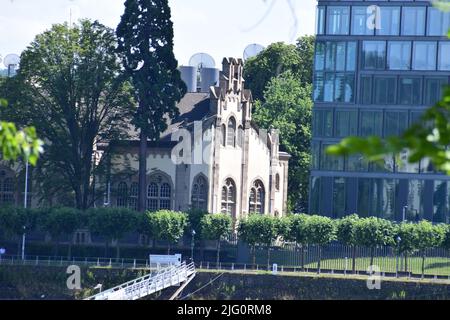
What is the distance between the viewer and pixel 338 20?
9038 centimetres

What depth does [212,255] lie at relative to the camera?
88125mm

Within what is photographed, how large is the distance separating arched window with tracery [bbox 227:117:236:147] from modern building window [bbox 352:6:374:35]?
464 inches

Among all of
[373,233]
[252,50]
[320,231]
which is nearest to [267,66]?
[252,50]

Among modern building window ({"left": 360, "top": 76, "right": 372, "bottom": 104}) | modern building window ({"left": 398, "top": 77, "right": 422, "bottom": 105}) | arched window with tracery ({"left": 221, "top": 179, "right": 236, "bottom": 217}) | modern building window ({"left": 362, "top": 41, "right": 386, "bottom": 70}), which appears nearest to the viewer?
modern building window ({"left": 398, "top": 77, "right": 422, "bottom": 105})

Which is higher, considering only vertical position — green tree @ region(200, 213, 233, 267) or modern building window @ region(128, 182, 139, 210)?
modern building window @ region(128, 182, 139, 210)

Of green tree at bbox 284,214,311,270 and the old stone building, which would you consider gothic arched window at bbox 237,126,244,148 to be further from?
green tree at bbox 284,214,311,270

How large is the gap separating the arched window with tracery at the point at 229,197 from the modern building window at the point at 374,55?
13.6 meters

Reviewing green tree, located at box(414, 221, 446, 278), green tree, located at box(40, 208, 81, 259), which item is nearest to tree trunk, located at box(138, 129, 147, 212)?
green tree, located at box(40, 208, 81, 259)

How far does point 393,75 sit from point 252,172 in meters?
14.3

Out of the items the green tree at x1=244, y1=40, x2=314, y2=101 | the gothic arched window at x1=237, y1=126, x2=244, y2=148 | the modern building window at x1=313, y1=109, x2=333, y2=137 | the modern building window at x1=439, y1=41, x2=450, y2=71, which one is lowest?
the gothic arched window at x1=237, y1=126, x2=244, y2=148

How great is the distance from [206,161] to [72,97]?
10396mm

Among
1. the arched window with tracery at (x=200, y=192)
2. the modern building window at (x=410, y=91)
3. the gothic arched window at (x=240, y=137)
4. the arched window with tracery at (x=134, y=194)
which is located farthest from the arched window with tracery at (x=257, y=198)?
the modern building window at (x=410, y=91)

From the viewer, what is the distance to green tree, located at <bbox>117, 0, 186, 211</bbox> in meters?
89.3

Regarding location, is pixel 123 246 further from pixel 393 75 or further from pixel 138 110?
pixel 393 75
